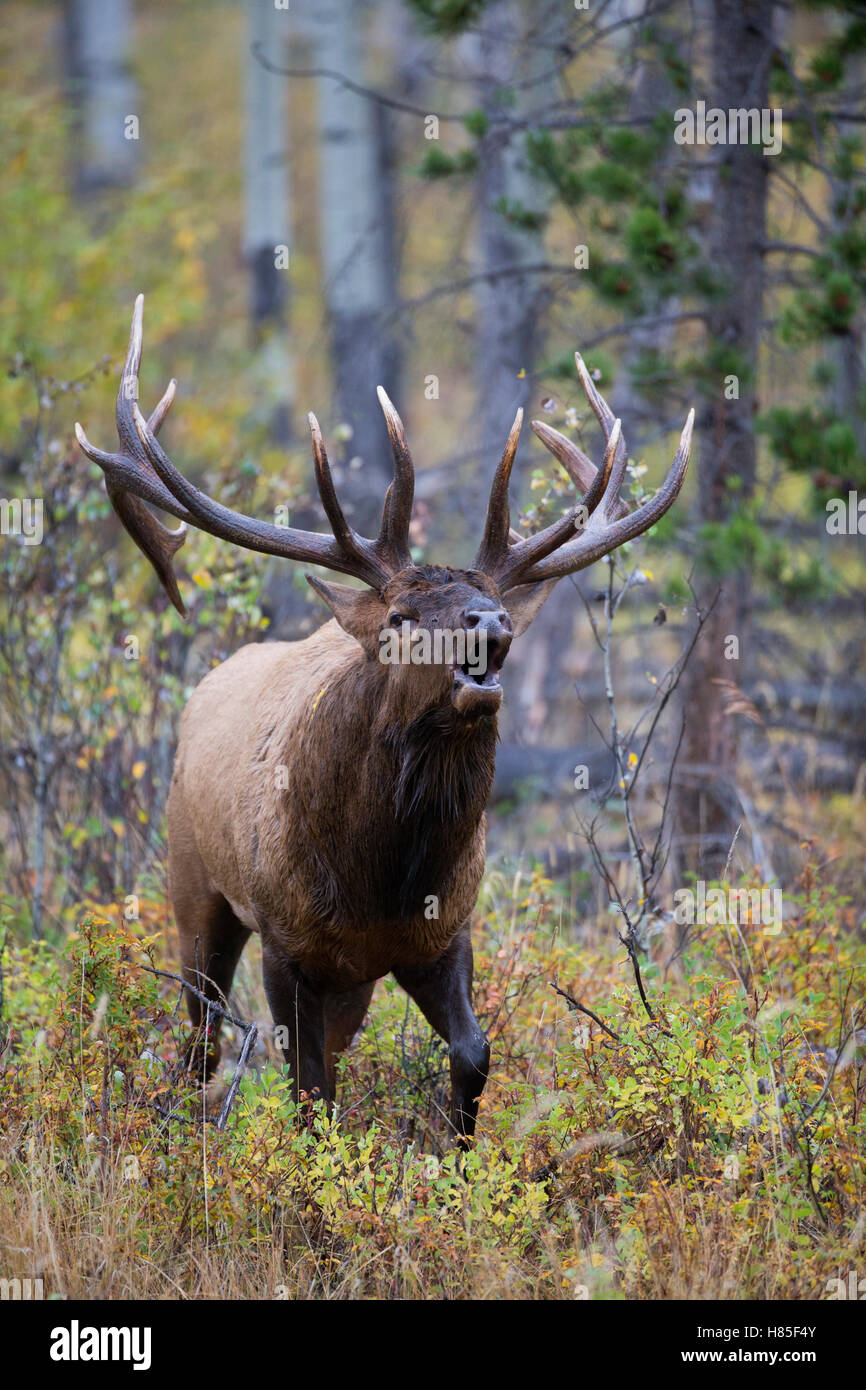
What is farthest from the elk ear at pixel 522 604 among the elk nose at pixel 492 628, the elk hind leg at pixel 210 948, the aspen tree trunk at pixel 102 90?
the aspen tree trunk at pixel 102 90

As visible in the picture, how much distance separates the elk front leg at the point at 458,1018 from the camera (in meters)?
4.32

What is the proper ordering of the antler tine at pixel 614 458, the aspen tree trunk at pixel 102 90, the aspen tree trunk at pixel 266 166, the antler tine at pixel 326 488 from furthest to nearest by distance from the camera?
1. the aspen tree trunk at pixel 102 90
2. the aspen tree trunk at pixel 266 166
3. the antler tine at pixel 614 458
4. the antler tine at pixel 326 488

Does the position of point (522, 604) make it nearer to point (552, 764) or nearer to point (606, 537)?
point (606, 537)

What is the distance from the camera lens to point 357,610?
4332 mm

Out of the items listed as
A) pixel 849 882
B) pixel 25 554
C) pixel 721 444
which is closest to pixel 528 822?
pixel 849 882

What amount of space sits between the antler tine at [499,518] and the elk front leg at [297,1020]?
137 centimetres

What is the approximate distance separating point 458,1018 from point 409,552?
4.71 feet

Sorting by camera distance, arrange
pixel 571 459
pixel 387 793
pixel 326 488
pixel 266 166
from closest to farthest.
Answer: pixel 326 488 → pixel 387 793 → pixel 571 459 → pixel 266 166

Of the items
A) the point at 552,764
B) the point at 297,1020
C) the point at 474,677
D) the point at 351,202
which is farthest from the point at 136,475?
the point at 351,202

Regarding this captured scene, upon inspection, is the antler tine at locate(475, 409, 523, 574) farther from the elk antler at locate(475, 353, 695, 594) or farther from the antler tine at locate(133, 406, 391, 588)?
the antler tine at locate(133, 406, 391, 588)

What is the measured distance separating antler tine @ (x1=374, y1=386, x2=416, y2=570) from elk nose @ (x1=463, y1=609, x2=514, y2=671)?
0.53 metres

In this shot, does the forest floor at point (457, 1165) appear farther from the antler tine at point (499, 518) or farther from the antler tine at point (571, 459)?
the antler tine at point (571, 459)

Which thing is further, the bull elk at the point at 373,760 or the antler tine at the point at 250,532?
the antler tine at the point at 250,532
